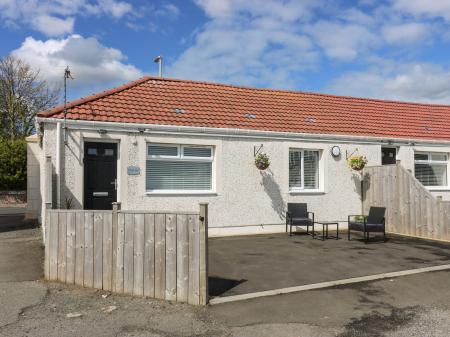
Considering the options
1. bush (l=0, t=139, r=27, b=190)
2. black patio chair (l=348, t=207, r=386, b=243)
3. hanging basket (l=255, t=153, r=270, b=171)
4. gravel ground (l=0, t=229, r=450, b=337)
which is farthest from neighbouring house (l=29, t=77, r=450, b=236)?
bush (l=0, t=139, r=27, b=190)

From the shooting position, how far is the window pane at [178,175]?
11.1m

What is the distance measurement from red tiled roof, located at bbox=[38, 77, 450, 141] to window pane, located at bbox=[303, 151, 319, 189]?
75 cm

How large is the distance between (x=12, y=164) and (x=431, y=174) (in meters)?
20.5

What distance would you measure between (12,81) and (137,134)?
20.9m

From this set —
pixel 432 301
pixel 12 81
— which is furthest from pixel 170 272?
pixel 12 81

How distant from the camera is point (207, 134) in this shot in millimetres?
11523

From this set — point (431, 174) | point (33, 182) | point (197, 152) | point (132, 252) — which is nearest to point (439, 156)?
point (431, 174)

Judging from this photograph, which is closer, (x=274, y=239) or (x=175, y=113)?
(x=274, y=239)

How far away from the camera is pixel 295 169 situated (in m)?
12.8

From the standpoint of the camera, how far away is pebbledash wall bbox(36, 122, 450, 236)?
10117 millimetres

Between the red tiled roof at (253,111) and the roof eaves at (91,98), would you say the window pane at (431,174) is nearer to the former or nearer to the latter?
the red tiled roof at (253,111)

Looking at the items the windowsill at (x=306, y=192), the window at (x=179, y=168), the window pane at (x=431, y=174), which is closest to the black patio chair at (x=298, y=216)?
the windowsill at (x=306, y=192)

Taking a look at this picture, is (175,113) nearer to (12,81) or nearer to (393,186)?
(393,186)

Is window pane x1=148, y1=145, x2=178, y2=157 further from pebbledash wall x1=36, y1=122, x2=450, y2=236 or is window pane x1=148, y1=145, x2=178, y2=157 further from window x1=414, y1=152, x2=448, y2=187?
window x1=414, y1=152, x2=448, y2=187
